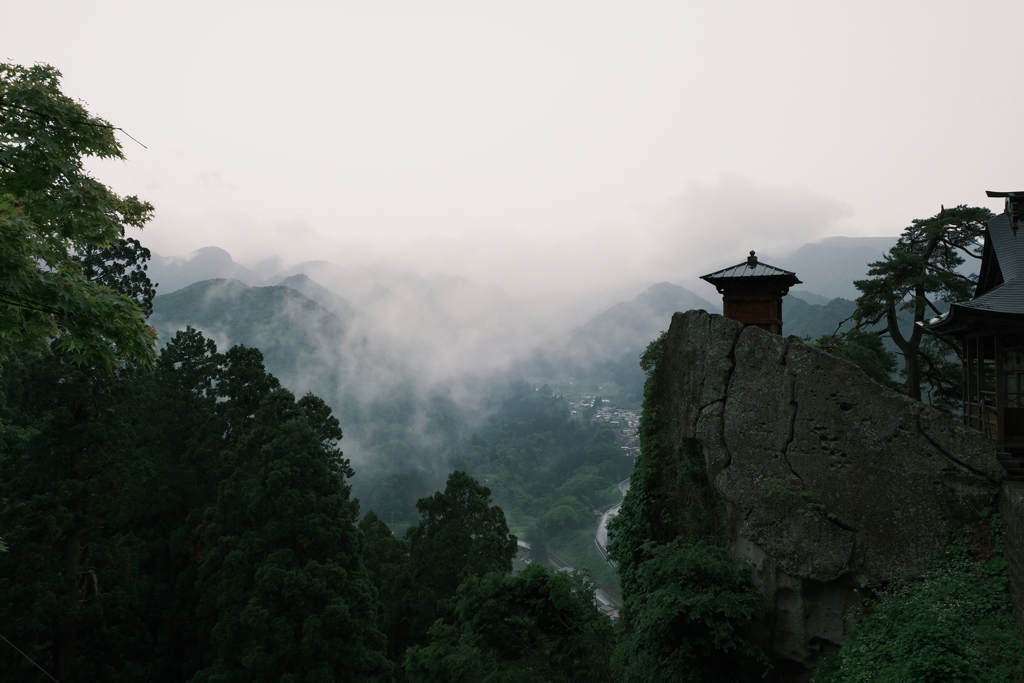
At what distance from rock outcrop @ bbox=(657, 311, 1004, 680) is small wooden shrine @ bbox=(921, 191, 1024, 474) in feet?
3.64

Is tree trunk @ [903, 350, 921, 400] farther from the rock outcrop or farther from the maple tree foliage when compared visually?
the maple tree foliage

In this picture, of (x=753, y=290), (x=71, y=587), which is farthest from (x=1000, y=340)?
(x=71, y=587)

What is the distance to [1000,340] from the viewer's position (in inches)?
401

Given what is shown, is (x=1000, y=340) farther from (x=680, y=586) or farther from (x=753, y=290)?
(x=680, y=586)

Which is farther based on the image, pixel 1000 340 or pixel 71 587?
pixel 71 587

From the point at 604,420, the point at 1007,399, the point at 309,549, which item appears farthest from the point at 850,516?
the point at 604,420

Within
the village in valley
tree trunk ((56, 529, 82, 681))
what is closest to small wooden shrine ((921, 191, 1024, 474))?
tree trunk ((56, 529, 82, 681))

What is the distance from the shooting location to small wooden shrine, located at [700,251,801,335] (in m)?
13.1

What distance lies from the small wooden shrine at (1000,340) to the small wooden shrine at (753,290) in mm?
2789

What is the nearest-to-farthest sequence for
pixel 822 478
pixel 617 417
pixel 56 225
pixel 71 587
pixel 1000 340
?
pixel 56 225
pixel 1000 340
pixel 822 478
pixel 71 587
pixel 617 417

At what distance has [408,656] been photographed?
15.4m

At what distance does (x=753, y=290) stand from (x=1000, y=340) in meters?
4.33

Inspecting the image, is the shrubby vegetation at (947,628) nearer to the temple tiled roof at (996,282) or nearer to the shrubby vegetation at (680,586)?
the shrubby vegetation at (680,586)

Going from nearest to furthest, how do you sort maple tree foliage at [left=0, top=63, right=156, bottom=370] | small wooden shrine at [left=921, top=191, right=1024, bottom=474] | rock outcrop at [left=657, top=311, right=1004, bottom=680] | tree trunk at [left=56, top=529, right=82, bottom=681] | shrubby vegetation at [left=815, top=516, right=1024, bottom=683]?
maple tree foliage at [left=0, top=63, right=156, bottom=370] < shrubby vegetation at [left=815, top=516, right=1024, bottom=683] < rock outcrop at [left=657, top=311, right=1004, bottom=680] < small wooden shrine at [left=921, top=191, right=1024, bottom=474] < tree trunk at [left=56, top=529, right=82, bottom=681]
